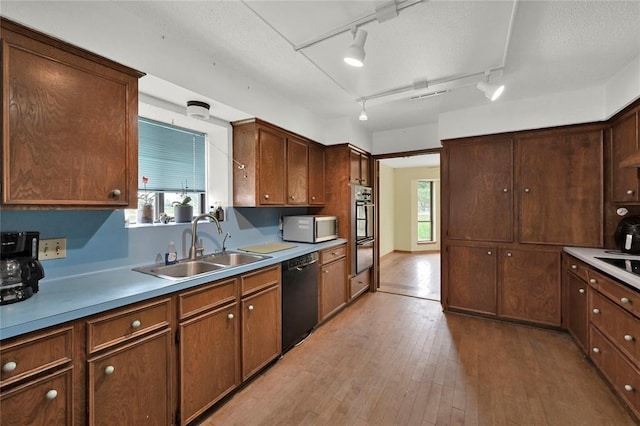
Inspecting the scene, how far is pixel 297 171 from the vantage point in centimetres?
318

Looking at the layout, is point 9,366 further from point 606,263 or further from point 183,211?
point 606,263

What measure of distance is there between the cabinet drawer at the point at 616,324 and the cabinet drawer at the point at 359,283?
2299 millimetres

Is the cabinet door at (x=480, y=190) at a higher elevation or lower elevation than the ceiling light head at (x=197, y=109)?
lower

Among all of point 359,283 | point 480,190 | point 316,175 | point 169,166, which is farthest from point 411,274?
point 169,166

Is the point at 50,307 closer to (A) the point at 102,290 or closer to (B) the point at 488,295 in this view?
(A) the point at 102,290

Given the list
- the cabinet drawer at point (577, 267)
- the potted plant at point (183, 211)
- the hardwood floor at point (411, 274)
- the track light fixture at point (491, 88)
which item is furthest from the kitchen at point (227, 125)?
the hardwood floor at point (411, 274)

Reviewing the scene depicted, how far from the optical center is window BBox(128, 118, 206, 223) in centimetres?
220

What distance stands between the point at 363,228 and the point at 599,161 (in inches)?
101

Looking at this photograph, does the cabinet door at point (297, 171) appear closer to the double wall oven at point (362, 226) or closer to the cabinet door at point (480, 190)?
the double wall oven at point (362, 226)

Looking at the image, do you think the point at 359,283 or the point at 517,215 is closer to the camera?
the point at 517,215

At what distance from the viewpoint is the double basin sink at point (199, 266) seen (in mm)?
1934

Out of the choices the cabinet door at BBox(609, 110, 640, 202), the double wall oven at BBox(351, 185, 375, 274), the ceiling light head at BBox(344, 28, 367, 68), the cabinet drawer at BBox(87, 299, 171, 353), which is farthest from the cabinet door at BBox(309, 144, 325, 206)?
the cabinet door at BBox(609, 110, 640, 202)

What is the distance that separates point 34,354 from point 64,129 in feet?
3.41

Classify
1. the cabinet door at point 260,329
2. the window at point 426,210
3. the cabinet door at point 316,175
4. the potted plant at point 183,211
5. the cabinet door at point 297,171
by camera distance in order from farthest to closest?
the window at point 426,210, the cabinet door at point 316,175, the cabinet door at point 297,171, the potted plant at point 183,211, the cabinet door at point 260,329
